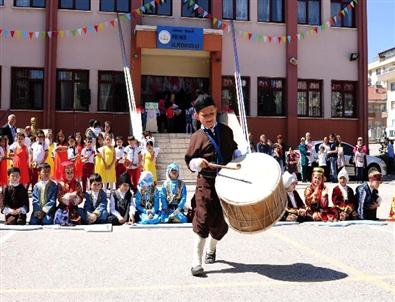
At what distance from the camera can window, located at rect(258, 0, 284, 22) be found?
2308 cm

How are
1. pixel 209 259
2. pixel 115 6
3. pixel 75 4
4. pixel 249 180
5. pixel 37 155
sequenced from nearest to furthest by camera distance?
1. pixel 249 180
2. pixel 209 259
3. pixel 37 155
4. pixel 75 4
5. pixel 115 6

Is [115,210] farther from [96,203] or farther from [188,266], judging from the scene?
[188,266]

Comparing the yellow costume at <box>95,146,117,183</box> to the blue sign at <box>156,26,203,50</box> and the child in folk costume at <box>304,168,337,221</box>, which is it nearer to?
the child in folk costume at <box>304,168,337,221</box>

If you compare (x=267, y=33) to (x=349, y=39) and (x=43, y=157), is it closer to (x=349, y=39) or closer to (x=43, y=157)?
(x=349, y=39)

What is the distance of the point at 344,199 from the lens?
30.3ft

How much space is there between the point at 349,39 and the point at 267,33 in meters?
3.93

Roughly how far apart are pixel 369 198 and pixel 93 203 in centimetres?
477

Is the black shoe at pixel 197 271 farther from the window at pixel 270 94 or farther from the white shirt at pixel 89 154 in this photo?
the window at pixel 270 94

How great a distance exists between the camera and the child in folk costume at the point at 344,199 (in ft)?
29.9

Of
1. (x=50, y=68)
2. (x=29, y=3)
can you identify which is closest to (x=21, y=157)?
(x=50, y=68)

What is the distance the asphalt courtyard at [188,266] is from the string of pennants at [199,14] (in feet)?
47.1

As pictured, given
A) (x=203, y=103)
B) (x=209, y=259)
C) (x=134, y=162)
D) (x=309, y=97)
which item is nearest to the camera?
(x=203, y=103)

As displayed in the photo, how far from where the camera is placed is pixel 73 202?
8.77 meters

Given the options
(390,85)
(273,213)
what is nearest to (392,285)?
(273,213)
